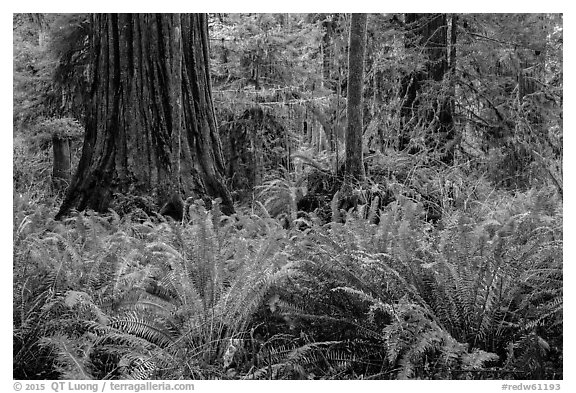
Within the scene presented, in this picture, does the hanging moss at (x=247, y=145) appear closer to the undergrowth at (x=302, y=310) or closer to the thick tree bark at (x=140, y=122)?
the thick tree bark at (x=140, y=122)

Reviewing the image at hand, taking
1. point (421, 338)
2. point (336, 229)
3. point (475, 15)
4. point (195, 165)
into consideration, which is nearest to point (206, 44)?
point (195, 165)

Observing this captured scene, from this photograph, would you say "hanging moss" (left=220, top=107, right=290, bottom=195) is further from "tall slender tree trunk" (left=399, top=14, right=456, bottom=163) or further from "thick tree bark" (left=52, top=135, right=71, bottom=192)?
"thick tree bark" (left=52, top=135, right=71, bottom=192)

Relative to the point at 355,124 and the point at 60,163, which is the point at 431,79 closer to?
the point at 355,124

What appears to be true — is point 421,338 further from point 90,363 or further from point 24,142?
point 24,142

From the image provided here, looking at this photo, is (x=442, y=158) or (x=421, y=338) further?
(x=442, y=158)

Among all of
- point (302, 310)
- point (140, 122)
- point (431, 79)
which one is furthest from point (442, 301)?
point (431, 79)

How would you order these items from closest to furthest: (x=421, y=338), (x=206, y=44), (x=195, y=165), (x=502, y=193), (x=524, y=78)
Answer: (x=421, y=338) → (x=195, y=165) → (x=206, y=44) → (x=502, y=193) → (x=524, y=78)

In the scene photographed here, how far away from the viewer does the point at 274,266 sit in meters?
2.92

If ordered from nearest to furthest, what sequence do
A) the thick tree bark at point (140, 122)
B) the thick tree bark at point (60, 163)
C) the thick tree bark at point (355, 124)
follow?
1. the thick tree bark at point (140, 122)
2. the thick tree bark at point (355, 124)
3. the thick tree bark at point (60, 163)

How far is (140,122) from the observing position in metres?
4.79

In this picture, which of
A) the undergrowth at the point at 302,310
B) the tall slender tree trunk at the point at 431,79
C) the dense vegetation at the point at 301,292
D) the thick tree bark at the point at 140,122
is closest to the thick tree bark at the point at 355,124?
the dense vegetation at the point at 301,292

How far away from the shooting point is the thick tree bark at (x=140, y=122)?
15.5 ft
